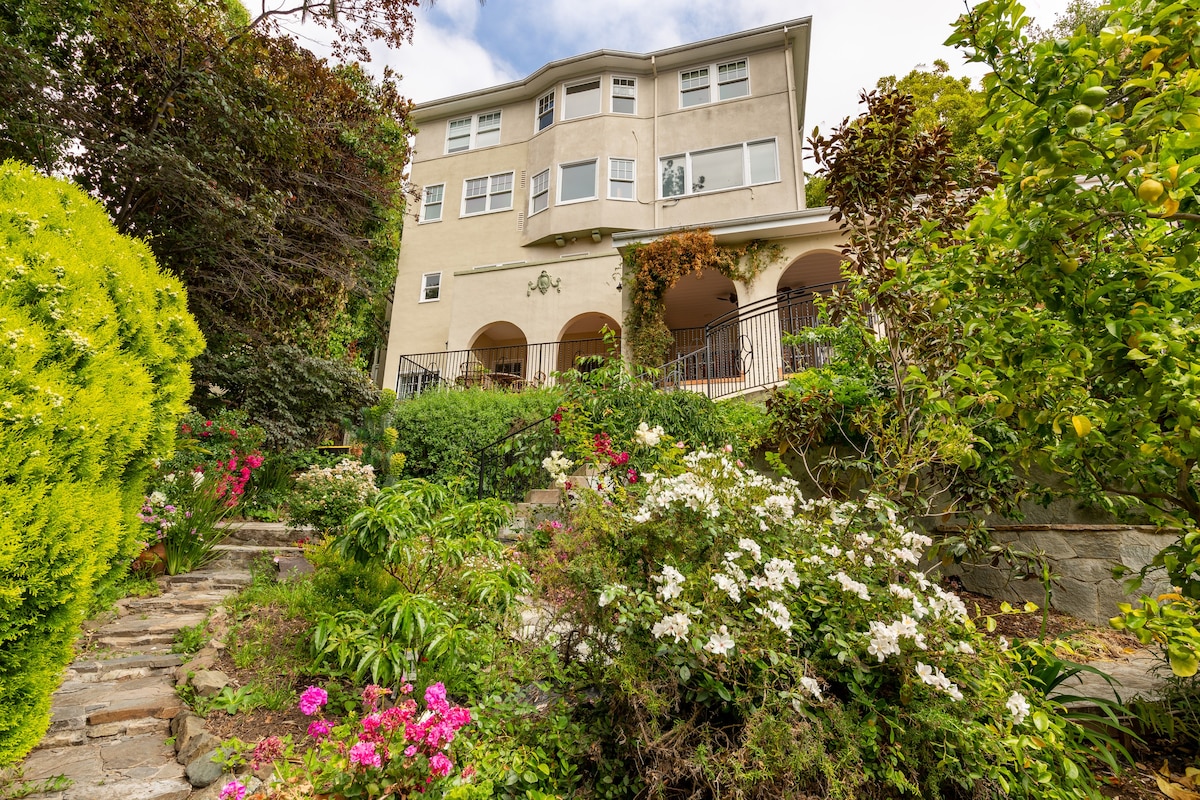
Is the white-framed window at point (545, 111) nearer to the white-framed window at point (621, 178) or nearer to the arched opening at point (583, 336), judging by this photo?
the white-framed window at point (621, 178)

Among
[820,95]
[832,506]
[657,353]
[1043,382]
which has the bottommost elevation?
[832,506]

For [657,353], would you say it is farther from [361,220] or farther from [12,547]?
[12,547]

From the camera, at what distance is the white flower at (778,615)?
195 centimetres

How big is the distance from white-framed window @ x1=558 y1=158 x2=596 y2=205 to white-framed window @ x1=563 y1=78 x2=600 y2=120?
5.62ft

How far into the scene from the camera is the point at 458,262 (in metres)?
16.4

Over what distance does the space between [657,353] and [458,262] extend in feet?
28.2

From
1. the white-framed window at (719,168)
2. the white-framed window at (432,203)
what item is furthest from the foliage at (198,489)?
the white-framed window at (719,168)

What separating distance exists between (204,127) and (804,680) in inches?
319

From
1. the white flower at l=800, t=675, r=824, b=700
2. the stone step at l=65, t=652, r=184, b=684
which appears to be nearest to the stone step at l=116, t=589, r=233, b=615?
the stone step at l=65, t=652, r=184, b=684

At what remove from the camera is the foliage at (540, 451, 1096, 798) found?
185cm

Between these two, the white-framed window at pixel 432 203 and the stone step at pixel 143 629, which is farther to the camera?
the white-framed window at pixel 432 203

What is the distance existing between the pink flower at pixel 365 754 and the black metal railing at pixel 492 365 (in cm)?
958

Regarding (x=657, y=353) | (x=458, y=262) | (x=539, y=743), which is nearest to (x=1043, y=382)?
(x=539, y=743)

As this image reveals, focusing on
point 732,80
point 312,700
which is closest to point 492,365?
point 732,80
